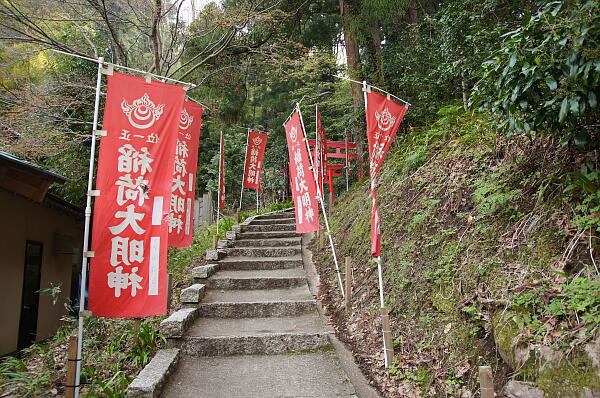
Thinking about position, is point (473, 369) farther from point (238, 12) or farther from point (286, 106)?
point (286, 106)

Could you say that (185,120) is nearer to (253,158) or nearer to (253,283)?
(253,283)

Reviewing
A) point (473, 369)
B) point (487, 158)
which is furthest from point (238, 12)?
point (473, 369)

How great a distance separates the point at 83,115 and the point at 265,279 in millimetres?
7539

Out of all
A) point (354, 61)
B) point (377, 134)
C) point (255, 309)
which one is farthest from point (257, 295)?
point (354, 61)

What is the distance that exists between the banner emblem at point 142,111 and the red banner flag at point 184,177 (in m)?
2.01

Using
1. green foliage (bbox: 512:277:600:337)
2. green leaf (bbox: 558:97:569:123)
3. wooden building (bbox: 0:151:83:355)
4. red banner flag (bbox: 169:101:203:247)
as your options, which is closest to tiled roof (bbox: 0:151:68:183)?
wooden building (bbox: 0:151:83:355)

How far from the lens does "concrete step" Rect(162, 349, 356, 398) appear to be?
362 cm

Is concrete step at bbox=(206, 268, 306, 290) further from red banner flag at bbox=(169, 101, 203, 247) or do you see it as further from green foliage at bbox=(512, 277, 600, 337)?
green foliage at bbox=(512, 277, 600, 337)

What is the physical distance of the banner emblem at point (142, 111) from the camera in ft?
12.5

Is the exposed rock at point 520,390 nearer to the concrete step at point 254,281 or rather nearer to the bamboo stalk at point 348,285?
the bamboo stalk at point 348,285

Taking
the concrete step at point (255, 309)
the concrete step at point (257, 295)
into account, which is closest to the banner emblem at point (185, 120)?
the concrete step at point (257, 295)

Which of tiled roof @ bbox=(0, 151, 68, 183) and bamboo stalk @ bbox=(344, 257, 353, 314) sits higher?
tiled roof @ bbox=(0, 151, 68, 183)

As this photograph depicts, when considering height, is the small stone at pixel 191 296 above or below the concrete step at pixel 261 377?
above

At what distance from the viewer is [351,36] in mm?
9680
